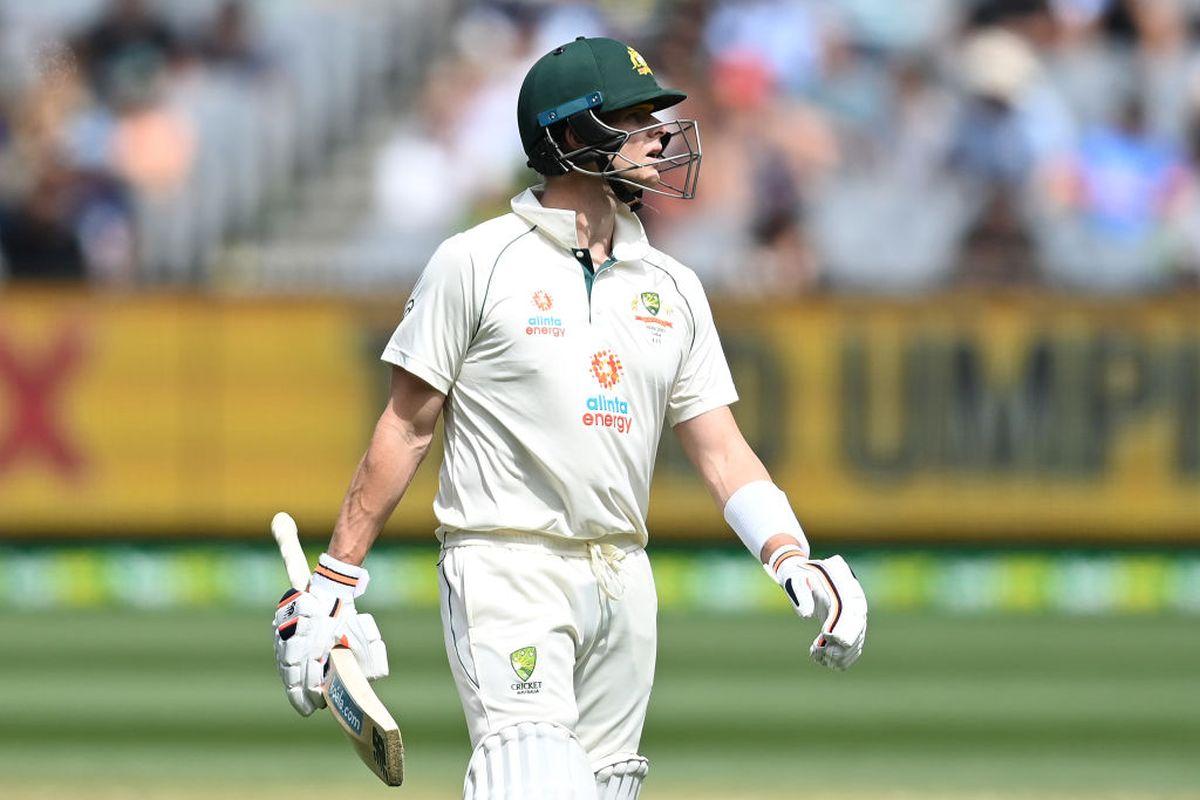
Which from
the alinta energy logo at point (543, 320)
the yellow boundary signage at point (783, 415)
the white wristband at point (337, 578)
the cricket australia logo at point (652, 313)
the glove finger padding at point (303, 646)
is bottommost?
the glove finger padding at point (303, 646)

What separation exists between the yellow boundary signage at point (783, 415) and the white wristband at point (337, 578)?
Result: 573cm

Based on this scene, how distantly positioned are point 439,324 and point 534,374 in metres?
0.21

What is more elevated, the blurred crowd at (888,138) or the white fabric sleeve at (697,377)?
the blurred crowd at (888,138)

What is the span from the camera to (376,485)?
443 centimetres

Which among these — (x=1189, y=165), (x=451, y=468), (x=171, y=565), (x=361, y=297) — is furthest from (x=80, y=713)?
(x=1189, y=165)

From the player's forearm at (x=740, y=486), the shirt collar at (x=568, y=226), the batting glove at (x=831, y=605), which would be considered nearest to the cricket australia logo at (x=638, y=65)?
the shirt collar at (x=568, y=226)

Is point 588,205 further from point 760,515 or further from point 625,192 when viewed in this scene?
point 760,515

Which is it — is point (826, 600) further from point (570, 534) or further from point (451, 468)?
point (451, 468)

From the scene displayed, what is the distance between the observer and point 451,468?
Answer: 4.48 m

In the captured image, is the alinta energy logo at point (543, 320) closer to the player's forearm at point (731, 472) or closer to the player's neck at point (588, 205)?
the player's neck at point (588, 205)

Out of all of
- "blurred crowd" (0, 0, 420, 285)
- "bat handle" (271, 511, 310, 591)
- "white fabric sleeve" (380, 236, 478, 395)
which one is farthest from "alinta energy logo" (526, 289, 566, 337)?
"blurred crowd" (0, 0, 420, 285)

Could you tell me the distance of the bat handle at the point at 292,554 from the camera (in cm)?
446

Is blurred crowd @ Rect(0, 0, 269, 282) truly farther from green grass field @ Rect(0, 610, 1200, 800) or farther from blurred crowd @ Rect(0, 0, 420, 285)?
green grass field @ Rect(0, 610, 1200, 800)

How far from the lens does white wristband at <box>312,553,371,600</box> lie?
172 inches
